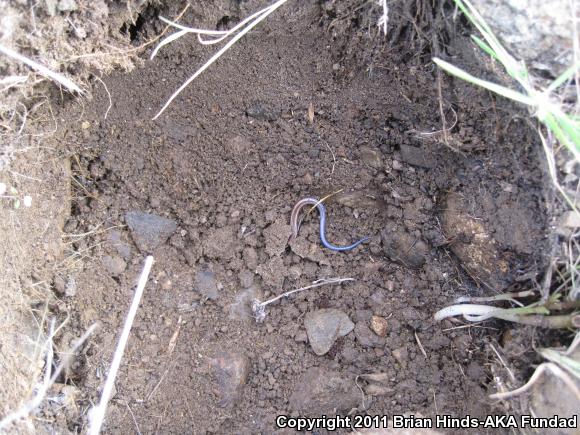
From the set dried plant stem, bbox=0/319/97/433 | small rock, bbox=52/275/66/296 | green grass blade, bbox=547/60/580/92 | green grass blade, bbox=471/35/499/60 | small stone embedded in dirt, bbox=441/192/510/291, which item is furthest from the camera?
small rock, bbox=52/275/66/296

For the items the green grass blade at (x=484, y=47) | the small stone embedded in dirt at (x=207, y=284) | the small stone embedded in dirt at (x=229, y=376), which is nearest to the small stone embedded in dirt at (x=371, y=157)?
the green grass blade at (x=484, y=47)

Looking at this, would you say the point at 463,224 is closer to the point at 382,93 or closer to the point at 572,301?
the point at 572,301

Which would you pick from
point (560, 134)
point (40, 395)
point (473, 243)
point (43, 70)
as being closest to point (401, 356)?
point (473, 243)

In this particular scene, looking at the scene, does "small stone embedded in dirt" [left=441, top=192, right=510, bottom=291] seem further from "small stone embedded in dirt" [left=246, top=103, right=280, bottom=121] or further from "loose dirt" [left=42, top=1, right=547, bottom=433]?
"small stone embedded in dirt" [left=246, top=103, right=280, bottom=121]

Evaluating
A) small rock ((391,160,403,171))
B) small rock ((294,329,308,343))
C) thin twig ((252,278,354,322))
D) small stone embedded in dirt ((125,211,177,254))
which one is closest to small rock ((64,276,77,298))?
small stone embedded in dirt ((125,211,177,254))

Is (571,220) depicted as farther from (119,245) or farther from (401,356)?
(119,245)

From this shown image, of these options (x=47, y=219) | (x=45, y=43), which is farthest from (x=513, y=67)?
(x=47, y=219)
